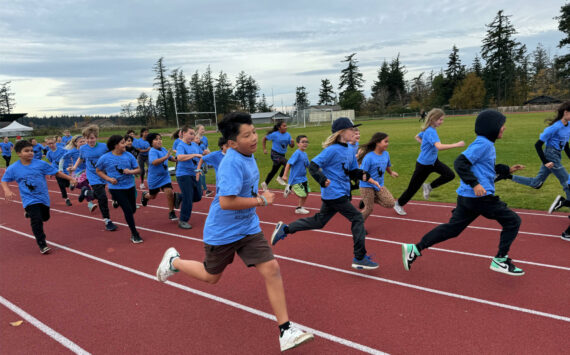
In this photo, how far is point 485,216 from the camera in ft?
13.9

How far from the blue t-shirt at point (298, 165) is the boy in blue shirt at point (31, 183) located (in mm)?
4594

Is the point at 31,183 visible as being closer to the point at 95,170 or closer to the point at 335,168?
the point at 95,170

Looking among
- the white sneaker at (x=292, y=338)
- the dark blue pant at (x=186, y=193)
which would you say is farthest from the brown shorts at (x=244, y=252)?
the dark blue pant at (x=186, y=193)

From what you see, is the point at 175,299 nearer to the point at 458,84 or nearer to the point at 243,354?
the point at 243,354

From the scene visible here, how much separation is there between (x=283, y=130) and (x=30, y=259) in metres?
6.80

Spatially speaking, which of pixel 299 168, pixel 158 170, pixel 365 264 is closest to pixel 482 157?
pixel 365 264

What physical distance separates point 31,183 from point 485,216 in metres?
6.91

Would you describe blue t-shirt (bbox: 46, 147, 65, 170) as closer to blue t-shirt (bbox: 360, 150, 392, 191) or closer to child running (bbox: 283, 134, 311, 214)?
child running (bbox: 283, 134, 311, 214)

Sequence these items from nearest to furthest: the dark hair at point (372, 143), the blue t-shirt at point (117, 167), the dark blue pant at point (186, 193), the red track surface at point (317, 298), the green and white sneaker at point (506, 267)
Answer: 1. the red track surface at point (317, 298)
2. the green and white sneaker at point (506, 267)
3. the dark hair at point (372, 143)
4. the blue t-shirt at point (117, 167)
5. the dark blue pant at point (186, 193)

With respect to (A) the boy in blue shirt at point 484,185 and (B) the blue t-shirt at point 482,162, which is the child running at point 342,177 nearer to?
(A) the boy in blue shirt at point 484,185

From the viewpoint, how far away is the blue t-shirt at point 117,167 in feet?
21.9

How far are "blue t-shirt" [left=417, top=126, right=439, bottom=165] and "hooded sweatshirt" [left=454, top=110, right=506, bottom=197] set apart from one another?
2764mm

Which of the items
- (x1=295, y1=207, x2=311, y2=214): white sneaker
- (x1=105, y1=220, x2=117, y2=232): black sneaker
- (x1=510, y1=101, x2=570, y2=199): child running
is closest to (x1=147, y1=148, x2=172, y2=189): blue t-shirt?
(x1=105, y1=220, x2=117, y2=232): black sneaker

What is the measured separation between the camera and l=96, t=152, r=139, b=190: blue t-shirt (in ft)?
21.9
